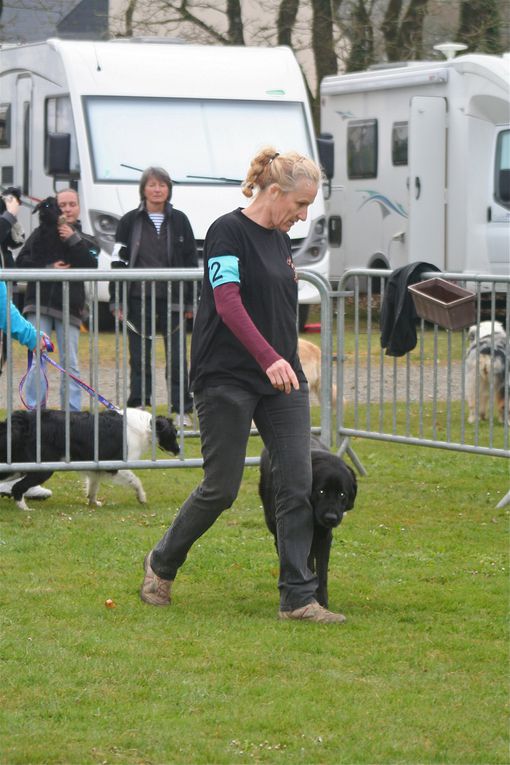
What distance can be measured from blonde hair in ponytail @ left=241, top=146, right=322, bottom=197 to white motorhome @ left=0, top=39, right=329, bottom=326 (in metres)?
10.4

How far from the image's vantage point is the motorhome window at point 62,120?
645 inches

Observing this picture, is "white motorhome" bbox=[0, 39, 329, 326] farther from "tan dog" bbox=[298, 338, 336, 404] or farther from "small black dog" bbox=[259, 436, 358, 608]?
"small black dog" bbox=[259, 436, 358, 608]

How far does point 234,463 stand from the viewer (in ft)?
19.3

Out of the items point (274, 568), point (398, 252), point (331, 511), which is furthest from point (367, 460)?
point (398, 252)

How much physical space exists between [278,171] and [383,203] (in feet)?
47.3

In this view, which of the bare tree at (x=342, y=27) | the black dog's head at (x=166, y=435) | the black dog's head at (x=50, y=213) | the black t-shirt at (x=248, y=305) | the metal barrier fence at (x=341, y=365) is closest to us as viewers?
the black t-shirt at (x=248, y=305)

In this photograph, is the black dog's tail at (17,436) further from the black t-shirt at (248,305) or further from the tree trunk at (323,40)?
the tree trunk at (323,40)

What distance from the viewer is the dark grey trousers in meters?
5.82

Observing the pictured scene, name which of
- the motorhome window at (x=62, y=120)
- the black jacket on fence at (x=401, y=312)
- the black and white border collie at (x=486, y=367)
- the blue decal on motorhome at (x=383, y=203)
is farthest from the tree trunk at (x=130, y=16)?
the black jacket on fence at (x=401, y=312)

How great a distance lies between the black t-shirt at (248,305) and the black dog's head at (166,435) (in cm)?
266

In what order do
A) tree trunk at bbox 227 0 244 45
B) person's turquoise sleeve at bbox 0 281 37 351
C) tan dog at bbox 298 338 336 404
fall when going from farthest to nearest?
tree trunk at bbox 227 0 244 45, tan dog at bbox 298 338 336 404, person's turquoise sleeve at bbox 0 281 37 351

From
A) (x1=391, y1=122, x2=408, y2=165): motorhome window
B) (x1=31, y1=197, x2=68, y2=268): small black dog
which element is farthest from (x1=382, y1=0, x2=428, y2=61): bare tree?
(x1=31, y1=197, x2=68, y2=268): small black dog

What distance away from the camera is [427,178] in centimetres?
1877

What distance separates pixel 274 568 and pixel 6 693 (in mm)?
2200
